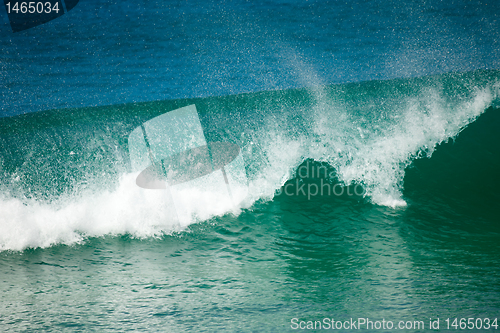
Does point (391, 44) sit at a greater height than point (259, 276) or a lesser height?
greater

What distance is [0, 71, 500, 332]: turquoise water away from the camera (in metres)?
2.12

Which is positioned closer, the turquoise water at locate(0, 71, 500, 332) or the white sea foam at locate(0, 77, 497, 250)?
the turquoise water at locate(0, 71, 500, 332)

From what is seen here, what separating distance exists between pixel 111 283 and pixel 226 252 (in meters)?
0.94

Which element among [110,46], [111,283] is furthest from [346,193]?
[110,46]

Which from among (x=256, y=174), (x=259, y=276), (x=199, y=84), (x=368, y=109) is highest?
(x=199, y=84)

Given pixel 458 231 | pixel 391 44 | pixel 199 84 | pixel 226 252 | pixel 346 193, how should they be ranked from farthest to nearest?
pixel 199 84, pixel 391 44, pixel 346 193, pixel 458 231, pixel 226 252

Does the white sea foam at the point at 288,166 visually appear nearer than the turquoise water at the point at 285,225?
No

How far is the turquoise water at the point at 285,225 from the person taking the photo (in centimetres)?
212

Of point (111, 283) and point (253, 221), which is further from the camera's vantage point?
point (253, 221)

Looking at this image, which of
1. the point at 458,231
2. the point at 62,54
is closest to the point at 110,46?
the point at 62,54

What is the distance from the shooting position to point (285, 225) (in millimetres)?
3500

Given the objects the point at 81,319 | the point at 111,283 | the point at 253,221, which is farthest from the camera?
the point at 253,221

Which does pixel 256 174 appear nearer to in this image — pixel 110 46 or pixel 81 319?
pixel 81 319

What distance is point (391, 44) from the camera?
23.3 feet
